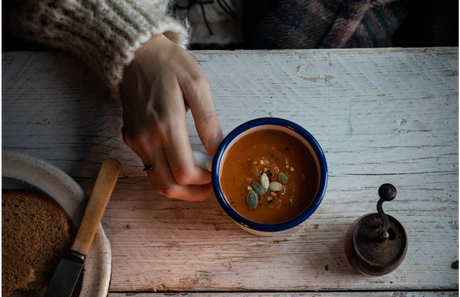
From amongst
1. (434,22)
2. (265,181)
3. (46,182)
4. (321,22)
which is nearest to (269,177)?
(265,181)

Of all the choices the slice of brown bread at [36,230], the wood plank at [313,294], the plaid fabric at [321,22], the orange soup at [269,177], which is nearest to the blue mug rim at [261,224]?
the orange soup at [269,177]

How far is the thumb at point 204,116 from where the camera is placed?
2.33 ft

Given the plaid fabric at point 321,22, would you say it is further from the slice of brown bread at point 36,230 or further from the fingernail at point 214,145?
the slice of brown bread at point 36,230

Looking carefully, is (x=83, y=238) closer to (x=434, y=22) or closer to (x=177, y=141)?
(x=177, y=141)

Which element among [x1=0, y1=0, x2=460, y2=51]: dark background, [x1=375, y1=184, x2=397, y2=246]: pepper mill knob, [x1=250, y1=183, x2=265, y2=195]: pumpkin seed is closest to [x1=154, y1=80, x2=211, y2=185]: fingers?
[x1=250, y1=183, x2=265, y2=195]: pumpkin seed

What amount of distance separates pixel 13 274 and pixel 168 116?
50cm

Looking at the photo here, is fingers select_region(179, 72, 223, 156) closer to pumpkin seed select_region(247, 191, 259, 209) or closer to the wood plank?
pumpkin seed select_region(247, 191, 259, 209)

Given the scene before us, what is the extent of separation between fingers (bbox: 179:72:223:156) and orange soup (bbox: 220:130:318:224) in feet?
0.19

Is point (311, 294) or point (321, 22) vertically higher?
point (321, 22)

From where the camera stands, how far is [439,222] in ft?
2.62

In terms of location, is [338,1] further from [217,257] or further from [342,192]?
[217,257]

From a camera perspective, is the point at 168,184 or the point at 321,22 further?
the point at 321,22

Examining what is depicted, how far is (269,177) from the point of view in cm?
65

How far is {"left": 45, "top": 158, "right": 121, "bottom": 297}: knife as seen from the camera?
659mm
